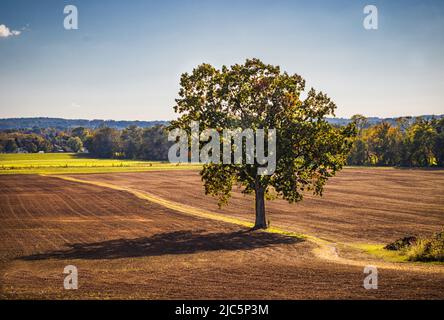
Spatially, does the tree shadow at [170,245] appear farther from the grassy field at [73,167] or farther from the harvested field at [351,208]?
the grassy field at [73,167]

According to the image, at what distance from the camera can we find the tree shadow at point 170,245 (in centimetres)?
2775

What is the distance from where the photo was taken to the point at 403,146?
5640 inches

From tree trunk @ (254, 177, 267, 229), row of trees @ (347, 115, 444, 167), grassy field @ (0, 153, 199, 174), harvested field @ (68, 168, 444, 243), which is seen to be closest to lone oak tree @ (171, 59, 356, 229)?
tree trunk @ (254, 177, 267, 229)

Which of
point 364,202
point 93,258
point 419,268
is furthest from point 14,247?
point 364,202

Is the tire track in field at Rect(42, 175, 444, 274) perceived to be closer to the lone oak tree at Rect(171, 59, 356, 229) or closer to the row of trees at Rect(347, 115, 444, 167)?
the lone oak tree at Rect(171, 59, 356, 229)

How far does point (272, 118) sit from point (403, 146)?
119209 mm

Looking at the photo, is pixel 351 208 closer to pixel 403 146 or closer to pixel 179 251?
pixel 179 251

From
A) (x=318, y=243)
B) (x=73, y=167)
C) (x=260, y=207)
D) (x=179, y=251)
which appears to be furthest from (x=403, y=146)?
(x=179, y=251)

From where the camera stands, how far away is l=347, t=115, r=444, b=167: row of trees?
13625 centimetres

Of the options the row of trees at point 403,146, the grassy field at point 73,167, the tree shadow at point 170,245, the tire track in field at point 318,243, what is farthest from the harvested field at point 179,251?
the row of trees at point 403,146

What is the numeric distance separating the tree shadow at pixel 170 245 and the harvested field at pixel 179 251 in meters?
0.07

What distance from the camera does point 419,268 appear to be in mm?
21750

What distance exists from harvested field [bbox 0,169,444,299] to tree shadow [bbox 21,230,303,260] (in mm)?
71
